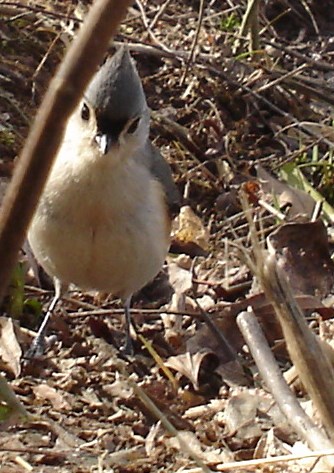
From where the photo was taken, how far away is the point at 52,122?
61 cm

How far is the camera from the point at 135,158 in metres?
3.63

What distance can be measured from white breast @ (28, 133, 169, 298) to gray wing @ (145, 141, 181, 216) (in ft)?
0.34

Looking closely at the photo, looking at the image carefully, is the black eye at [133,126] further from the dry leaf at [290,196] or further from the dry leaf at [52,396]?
the dry leaf at [290,196]

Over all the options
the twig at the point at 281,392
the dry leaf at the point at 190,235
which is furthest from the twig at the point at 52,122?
the dry leaf at the point at 190,235

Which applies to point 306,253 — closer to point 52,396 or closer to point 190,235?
point 190,235

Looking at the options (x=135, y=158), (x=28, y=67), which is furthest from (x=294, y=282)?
(x=28, y=67)

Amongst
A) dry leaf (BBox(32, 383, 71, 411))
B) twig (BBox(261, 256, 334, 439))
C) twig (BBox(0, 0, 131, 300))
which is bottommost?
dry leaf (BBox(32, 383, 71, 411))

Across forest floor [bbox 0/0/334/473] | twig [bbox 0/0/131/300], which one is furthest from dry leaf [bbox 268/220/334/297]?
twig [bbox 0/0/131/300]

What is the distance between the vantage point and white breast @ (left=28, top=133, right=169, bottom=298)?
3.41 metres

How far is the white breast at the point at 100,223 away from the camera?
11.2ft

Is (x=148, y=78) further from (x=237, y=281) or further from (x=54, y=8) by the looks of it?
(x=237, y=281)

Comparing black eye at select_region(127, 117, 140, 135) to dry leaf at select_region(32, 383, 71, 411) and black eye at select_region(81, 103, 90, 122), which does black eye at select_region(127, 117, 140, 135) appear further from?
dry leaf at select_region(32, 383, 71, 411)

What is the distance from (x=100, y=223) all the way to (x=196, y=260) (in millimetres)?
1077

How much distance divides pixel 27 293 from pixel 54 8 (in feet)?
8.06
